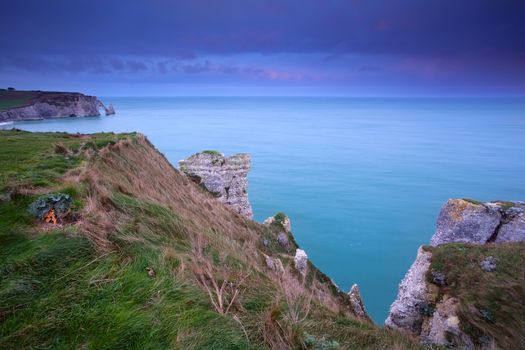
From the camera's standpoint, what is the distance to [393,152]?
112 m

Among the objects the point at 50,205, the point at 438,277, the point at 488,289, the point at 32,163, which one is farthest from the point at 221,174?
the point at 50,205

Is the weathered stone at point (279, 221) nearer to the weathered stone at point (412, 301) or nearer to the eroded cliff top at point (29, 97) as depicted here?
the weathered stone at point (412, 301)

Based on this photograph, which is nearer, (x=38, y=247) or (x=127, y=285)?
(x=127, y=285)

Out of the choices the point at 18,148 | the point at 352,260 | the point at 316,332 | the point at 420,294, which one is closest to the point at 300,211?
the point at 352,260

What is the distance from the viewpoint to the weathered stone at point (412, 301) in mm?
18484

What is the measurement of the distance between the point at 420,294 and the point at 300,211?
49361 mm

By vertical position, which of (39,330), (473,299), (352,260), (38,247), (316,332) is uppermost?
(38,247)

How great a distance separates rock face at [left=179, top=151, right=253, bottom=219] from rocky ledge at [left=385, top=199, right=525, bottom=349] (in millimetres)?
14933

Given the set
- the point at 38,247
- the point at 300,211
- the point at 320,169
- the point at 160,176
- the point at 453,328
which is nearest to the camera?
the point at 38,247

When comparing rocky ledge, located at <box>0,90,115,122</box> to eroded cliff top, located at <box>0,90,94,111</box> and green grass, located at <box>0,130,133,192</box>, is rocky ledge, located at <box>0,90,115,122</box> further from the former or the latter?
green grass, located at <box>0,130,133,192</box>

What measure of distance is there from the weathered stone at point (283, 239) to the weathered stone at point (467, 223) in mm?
12907

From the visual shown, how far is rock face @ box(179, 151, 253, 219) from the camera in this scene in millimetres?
30047

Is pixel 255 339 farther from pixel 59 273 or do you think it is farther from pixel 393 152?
pixel 393 152

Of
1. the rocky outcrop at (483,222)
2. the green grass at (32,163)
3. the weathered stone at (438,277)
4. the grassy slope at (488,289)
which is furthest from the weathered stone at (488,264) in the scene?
the green grass at (32,163)
